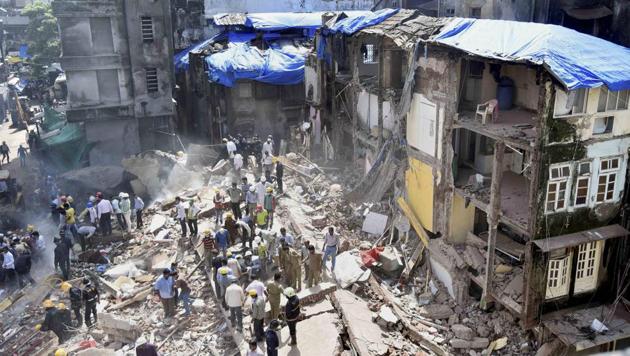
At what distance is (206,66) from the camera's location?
33.6 metres

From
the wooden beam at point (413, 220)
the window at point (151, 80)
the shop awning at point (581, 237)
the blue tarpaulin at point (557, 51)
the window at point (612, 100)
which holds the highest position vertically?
the blue tarpaulin at point (557, 51)

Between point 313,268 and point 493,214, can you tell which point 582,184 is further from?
point 313,268

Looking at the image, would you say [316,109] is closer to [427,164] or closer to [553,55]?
[427,164]

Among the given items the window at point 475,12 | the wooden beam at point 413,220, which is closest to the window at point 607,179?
the wooden beam at point 413,220

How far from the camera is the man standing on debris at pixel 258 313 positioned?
13406 mm

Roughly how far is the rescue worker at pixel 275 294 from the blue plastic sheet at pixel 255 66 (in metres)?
19.1

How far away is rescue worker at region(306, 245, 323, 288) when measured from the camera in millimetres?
15792

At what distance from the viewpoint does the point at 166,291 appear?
16.1 metres

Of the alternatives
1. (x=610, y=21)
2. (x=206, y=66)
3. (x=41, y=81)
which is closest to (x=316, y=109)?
(x=206, y=66)

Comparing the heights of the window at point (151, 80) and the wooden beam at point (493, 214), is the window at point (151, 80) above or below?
above

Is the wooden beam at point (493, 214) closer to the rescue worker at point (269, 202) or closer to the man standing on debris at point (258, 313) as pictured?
the man standing on debris at point (258, 313)

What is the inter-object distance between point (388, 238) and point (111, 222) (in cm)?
1158

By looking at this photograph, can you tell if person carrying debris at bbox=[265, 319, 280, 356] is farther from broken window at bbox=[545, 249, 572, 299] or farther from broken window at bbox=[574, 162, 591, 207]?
broken window at bbox=[574, 162, 591, 207]

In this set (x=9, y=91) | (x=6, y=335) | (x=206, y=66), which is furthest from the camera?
(x=9, y=91)
